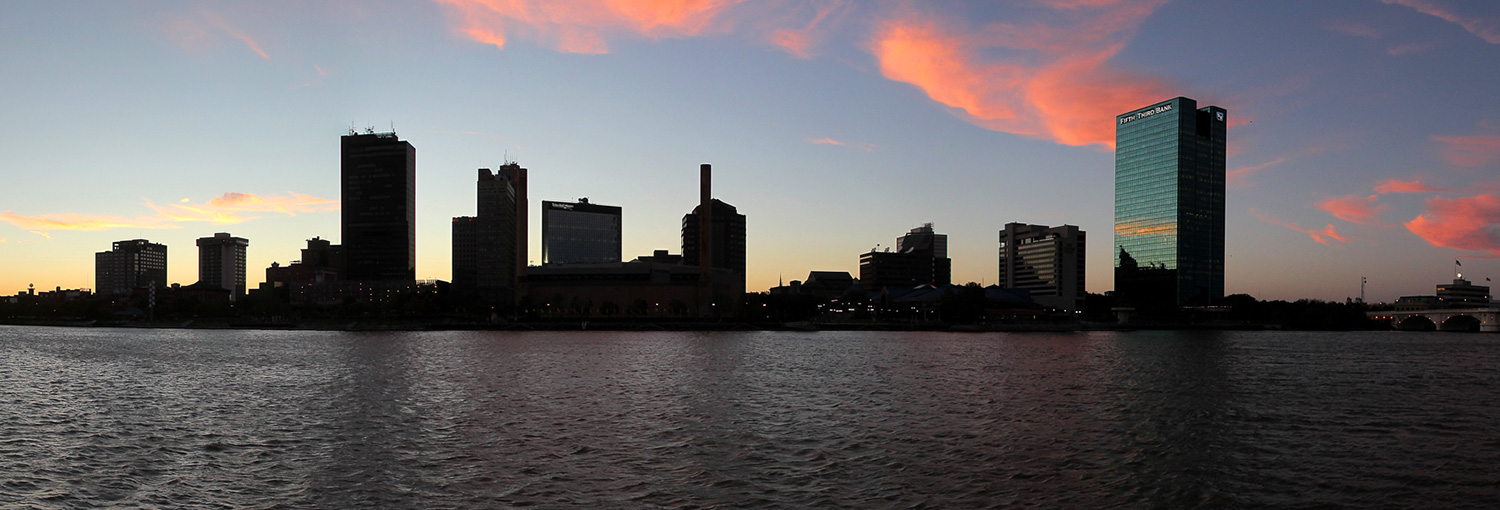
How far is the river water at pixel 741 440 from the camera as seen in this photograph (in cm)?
2691

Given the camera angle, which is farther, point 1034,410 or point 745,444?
point 1034,410

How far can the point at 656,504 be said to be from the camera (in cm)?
2511

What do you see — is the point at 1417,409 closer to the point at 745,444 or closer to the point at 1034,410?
the point at 1034,410

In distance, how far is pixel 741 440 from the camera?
36.7 m

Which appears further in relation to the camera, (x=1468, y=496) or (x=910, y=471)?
(x=910, y=471)

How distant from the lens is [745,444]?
35656 mm

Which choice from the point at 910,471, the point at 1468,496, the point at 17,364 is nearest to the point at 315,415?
the point at 910,471

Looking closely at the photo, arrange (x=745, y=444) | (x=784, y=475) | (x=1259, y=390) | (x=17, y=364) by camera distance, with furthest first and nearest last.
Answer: (x=17, y=364) < (x=1259, y=390) < (x=745, y=444) < (x=784, y=475)

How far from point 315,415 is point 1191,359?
294ft

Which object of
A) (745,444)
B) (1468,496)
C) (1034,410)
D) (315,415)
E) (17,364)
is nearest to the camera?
(1468,496)

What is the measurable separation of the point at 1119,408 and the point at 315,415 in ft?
134

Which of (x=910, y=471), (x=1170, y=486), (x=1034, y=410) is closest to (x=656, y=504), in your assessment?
(x=910, y=471)

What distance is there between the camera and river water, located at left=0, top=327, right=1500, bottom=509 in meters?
26.9

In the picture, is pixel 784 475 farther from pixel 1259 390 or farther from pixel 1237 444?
pixel 1259 390
